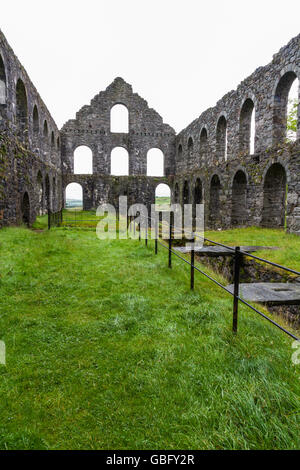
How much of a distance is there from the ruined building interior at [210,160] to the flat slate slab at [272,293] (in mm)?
5768

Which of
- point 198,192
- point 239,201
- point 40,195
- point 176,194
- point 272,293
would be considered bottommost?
point 272,293

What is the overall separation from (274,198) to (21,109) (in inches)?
487

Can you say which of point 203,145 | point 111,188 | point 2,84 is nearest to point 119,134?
point 111,188

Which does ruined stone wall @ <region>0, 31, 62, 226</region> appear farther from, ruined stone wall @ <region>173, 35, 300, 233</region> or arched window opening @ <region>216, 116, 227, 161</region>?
arched window opening @ <region>216, 116, 227, 161</region>

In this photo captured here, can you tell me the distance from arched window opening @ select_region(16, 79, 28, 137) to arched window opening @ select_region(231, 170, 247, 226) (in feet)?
34.7

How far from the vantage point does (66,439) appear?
6.00 ft

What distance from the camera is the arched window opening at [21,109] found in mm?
12648

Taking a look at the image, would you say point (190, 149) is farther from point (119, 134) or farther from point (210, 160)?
point (119, 134)

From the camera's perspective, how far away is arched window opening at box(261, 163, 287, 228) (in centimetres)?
1154

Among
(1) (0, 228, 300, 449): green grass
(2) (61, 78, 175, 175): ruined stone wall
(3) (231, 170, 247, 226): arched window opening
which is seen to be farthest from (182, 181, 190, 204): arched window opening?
(1) (0, 228, 300, 449): green grass

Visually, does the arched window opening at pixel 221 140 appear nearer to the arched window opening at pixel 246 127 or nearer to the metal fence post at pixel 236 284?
the arched window opening at pixel 246 127

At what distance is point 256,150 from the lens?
12570mm
